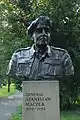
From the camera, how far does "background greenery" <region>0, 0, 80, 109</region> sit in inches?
594

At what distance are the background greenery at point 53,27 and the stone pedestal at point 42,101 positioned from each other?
29.6 feet

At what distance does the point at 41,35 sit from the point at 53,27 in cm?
921

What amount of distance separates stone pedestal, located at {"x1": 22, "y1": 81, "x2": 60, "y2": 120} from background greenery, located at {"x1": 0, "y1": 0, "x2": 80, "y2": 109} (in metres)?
9.02

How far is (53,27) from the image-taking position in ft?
49.6

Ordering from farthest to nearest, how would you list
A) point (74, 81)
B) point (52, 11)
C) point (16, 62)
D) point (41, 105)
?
point (74, 81)
point (52, 11)
point (16, 62)
point (41, 105)

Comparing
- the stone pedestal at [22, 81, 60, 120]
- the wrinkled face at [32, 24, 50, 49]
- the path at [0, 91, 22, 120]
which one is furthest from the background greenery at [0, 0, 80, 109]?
the stone pedestal at [22, 81, 60, 120]

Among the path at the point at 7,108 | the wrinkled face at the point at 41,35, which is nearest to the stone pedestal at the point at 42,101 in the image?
the wrinkled face at the point at 41,35

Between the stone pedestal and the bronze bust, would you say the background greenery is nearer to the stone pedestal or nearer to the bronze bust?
the bronze bust

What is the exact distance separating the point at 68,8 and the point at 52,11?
0.84m

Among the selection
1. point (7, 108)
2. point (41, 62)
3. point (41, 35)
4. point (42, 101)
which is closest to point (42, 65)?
point (41, 62)

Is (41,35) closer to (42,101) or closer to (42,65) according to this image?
(42,65)

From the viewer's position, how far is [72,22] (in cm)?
1563

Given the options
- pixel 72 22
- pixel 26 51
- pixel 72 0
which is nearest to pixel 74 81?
pixel 72 22

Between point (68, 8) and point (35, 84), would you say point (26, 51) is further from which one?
point (68, 8)
